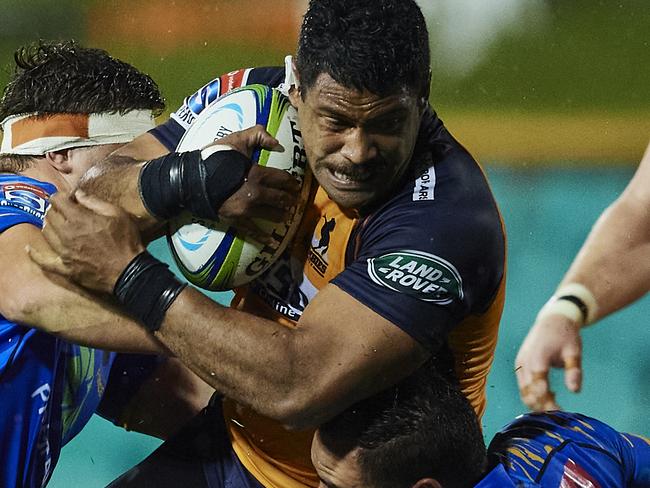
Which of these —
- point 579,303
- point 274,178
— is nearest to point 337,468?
point 274,178

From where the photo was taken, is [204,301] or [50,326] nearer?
[204,301]

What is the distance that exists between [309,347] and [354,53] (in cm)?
59

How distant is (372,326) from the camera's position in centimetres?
204

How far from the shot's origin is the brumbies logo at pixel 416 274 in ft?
6.73

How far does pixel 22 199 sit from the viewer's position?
2410 mm

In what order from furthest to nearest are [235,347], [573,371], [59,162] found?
[573,371]
[59,162]
[235,347]

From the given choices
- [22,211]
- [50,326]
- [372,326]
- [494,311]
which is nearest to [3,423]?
[50,326]

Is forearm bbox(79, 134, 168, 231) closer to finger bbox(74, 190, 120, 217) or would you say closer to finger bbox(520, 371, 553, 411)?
finger bbox(74, 190, 120, 217)

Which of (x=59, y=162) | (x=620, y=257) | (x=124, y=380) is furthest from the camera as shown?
(x=620, y=257)

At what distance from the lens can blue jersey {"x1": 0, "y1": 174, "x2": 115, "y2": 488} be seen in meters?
2.41

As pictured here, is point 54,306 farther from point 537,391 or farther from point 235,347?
point 537,391

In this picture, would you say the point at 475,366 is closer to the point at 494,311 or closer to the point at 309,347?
the point at 494,311

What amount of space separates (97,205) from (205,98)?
1.43 ft

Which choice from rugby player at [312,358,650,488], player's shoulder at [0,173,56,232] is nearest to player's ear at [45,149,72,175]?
player's shoulder at [0,173,56,232]
